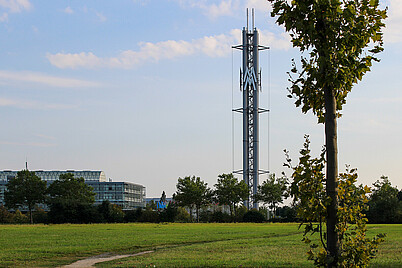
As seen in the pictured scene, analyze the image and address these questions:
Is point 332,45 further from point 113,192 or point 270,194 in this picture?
point 113,192

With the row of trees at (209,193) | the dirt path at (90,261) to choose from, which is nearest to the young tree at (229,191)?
the row of trees at (209,193)

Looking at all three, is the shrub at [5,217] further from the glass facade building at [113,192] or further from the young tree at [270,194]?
the glass facade building at [113,192]

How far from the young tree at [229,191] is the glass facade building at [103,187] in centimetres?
8446

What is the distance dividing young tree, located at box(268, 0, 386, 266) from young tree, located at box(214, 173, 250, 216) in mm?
Result: 83135

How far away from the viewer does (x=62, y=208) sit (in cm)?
7681

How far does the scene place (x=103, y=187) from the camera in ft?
592

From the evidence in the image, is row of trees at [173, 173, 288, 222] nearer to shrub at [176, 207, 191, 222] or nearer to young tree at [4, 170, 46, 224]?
shrub at [176, 207, 191, 222]

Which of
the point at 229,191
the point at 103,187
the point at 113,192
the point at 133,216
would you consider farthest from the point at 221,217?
the point at 103,187

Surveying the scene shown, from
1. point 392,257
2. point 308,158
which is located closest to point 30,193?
point 392,257

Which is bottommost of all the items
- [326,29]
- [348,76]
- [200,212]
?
[200,212]

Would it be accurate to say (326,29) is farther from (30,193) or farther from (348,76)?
(30,193)

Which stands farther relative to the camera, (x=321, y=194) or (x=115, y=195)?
(x=115, y=195)

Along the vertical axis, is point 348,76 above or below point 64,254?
above

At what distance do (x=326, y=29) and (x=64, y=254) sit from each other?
20.2 metres
